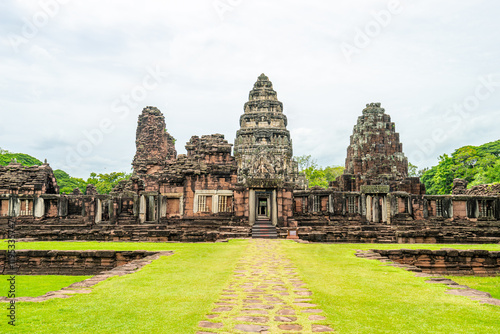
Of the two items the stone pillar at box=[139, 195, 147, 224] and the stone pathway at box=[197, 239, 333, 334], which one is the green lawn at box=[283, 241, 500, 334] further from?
the stone pillar at box=[139, 195, 147, 224]

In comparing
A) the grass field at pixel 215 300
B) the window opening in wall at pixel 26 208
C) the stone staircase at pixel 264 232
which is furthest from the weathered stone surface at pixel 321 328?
the window opening in wall at pixel 26 208

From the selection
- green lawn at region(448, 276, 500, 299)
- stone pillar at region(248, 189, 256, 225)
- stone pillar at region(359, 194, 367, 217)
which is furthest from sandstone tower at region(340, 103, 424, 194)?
green lawn at region(448, 276, 500, 299)

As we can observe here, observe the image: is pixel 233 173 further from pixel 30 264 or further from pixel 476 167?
pixel 476 167

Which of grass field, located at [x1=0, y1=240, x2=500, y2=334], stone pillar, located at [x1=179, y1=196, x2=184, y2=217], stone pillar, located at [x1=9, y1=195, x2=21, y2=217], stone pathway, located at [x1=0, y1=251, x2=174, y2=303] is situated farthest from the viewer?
stone pillar, located at [x1=9, y1=195, x2=21, y2=217]

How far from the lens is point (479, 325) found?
205 inches

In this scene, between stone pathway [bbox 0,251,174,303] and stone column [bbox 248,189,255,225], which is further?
stone column [bbox 248,189,255,225]

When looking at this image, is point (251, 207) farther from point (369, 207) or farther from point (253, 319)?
point (253, 319)

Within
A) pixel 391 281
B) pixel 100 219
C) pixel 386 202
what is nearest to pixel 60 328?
pixel 391 281

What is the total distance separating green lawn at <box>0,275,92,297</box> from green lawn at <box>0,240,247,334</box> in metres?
2.72

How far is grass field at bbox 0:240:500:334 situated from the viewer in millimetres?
5203

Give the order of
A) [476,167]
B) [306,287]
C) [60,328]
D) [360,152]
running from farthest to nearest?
[476,167] < [360,152] < [306,287] < [60,328]

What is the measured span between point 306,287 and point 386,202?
58.7ft

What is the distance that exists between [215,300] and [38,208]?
24378 mm

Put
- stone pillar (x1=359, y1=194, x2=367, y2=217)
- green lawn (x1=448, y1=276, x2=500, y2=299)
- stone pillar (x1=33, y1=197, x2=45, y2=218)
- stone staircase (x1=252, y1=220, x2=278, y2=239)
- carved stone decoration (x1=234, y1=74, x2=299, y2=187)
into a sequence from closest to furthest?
green lawn (x1=448, y1=276, x2=500, y2=299) → stone staircase (x1=252, y1=220, x2=278, y2=239) → stone pillar (x1=359, y1=194, x2=367, y2=217) → stone pillar (x1=33, y1=197, x2=45, y2=218) → carved stone decoration (x1=234, y1=74, x2=299, y2=187)
